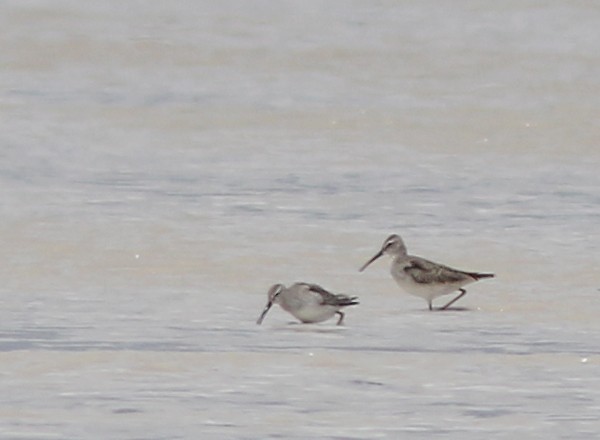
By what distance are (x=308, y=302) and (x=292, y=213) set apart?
3.04 m

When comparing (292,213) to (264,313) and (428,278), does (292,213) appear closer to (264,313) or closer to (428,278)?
(428,278)

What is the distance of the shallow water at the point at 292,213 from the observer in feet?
24.0

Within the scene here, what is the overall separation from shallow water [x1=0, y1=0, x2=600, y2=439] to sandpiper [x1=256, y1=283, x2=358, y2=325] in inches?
4.3

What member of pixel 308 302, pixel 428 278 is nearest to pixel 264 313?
Answer: pixel 308 302

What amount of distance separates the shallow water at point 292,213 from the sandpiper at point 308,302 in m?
0.11

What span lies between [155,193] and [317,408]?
5.97 meters

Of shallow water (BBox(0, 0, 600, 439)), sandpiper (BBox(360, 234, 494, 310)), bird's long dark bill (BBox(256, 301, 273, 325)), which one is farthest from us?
sandpiper (BBox(360, 234, 494, 310))

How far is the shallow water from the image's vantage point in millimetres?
7312

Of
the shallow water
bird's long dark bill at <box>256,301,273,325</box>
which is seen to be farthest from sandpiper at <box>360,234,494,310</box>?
bird's long dark bill at <box>256,301,273,325</box>

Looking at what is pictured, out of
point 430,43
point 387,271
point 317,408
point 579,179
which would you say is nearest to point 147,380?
point 317,408

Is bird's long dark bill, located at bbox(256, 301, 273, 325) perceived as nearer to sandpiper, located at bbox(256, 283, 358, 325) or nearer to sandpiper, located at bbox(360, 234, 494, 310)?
sandpiper, located at bbox(256, 283, 358, 325)

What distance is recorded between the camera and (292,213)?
12.2 meters

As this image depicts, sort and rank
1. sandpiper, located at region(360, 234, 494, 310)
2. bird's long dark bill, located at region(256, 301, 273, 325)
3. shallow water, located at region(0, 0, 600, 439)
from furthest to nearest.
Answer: sandpiper, located at region(360, 234, 494, 310)
bird's long dark bill, located at region(256, 301, 273, 325)
shallow water, located at region(0, 0, 600, 439)

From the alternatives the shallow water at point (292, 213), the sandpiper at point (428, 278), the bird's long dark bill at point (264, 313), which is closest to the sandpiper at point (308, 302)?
the bird's long dark bill at point (264, 313)
